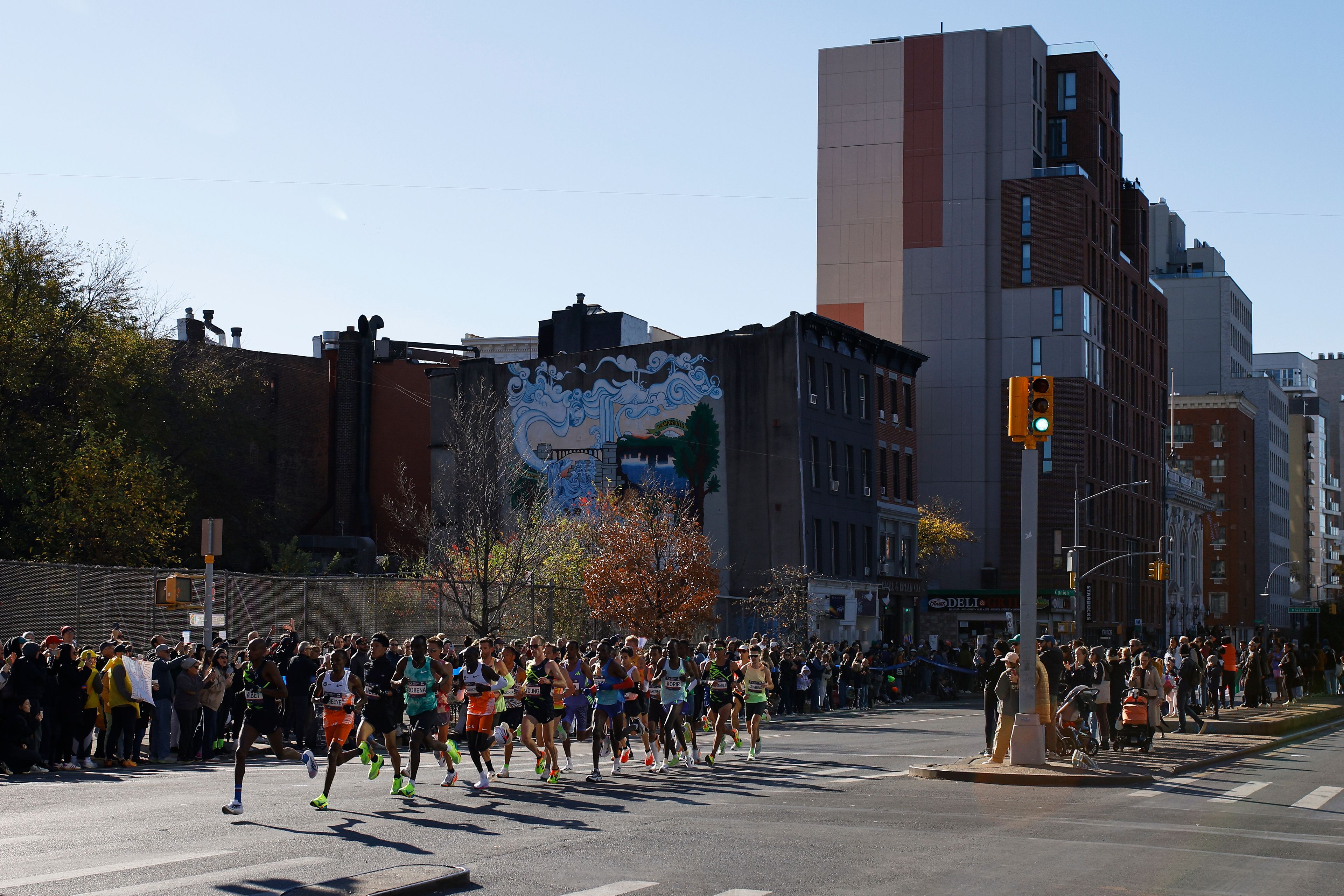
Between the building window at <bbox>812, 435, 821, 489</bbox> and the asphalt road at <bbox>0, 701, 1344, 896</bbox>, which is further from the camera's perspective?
the building window at <bbox>812, 435, 821, 489</bbox>

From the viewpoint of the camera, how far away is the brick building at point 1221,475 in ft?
454

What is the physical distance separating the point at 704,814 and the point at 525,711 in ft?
15.0

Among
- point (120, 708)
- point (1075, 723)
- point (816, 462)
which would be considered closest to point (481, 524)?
point (816, 462)

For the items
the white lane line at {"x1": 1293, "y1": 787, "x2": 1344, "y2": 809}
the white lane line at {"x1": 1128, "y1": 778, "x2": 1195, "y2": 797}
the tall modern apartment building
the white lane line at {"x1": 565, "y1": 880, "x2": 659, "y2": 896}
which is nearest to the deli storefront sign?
the tall modern apartment building

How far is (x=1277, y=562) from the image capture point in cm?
15338

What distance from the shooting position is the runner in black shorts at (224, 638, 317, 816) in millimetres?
15188

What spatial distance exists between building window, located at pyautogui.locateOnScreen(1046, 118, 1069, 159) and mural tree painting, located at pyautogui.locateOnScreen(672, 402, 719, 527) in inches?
1680

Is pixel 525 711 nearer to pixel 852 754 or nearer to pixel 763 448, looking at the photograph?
pixel 852 754

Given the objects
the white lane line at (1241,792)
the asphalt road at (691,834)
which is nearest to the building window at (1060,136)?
the asphalt road at (691,834)

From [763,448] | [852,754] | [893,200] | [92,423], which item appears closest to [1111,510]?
[893,200]

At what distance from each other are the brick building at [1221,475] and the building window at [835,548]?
84.2 meters

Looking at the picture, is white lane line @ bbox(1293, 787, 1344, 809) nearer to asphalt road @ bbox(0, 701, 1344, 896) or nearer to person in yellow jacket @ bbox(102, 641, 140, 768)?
→ asphalt road @ bbox(0, 701, 1344, 896)

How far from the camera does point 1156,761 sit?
22812mm

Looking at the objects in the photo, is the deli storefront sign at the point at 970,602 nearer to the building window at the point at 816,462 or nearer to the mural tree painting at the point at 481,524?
the building window at the point at 816,462
